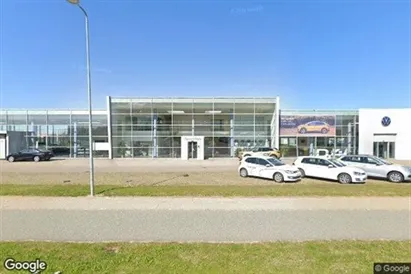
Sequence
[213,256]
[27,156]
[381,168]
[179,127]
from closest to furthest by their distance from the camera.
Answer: [213,256] < [381,168] < [27,156] < [179,127]

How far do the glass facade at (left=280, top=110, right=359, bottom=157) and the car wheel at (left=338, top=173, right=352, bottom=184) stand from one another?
22089 mm

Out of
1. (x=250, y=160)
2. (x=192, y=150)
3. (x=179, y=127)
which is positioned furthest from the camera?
(x=179, y=127)

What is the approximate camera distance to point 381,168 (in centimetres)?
1586

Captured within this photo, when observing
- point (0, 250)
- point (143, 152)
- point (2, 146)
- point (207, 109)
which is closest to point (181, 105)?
point (207, 109)

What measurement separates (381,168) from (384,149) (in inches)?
956

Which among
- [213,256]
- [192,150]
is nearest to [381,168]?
[213,256]

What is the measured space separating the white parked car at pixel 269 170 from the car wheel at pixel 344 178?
2.22 m

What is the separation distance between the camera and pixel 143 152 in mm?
37031

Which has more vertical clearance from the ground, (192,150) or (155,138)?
(155,138)

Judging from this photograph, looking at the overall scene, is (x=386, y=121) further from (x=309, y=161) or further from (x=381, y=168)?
(x=309, y=161)

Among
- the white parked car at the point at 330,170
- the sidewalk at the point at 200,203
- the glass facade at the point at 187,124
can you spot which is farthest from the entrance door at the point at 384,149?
the sidewalk at the point at 200,203

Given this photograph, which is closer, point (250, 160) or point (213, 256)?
point (213, 256)

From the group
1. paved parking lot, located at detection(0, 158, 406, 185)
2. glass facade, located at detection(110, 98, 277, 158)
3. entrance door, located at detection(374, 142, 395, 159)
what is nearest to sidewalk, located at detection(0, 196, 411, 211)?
paved parking lot, located at detection(0, 158, 406, 185)

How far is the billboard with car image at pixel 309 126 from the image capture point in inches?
1442
